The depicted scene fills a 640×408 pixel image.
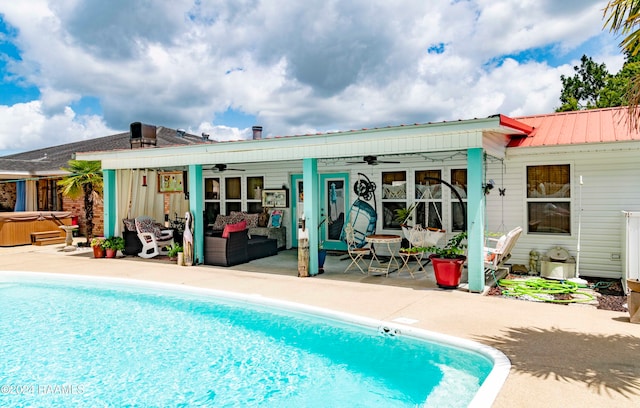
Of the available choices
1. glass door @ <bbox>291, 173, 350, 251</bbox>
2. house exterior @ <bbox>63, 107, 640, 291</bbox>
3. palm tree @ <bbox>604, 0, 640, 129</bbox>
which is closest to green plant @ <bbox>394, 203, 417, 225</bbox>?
house exterior @ <bbox>63, 107, 640, 291</bbox>

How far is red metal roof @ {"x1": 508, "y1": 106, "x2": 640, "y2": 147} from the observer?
7742 mm

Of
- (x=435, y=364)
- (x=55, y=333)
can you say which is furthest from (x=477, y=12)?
(x=55, y=333)

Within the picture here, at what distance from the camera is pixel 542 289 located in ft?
23.2

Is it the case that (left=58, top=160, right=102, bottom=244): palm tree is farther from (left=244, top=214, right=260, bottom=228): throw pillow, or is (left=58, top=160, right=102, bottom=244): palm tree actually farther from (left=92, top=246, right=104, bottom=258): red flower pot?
(left=244, top=214, right=260, bottom=228): throw pillow

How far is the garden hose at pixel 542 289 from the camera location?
6.54 m

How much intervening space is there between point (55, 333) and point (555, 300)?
7.39 meters

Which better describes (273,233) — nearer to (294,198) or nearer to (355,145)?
(294,198)

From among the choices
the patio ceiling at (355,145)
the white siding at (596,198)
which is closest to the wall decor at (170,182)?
the patio ceiling at (355,145)

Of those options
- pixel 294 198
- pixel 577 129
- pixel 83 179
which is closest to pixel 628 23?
pixel 577 129

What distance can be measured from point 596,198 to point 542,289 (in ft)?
8.20

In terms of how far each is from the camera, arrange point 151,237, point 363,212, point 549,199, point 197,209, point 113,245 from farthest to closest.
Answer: point 113,245, point 151,237, point 363,212, point 197,209, point 549,199

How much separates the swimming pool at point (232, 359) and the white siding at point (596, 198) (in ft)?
17.2

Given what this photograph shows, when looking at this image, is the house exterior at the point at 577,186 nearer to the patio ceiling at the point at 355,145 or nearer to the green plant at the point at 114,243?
the patio ceiling at the point at 355,145

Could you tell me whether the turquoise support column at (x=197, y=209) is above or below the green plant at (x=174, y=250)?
above
